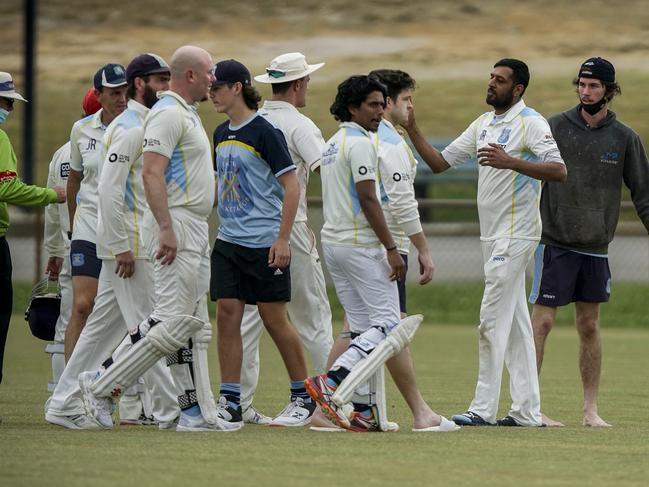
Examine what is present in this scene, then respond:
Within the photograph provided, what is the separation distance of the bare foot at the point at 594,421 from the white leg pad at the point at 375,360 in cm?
154

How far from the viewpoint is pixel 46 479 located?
278 inches

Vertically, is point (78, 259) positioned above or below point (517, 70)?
below

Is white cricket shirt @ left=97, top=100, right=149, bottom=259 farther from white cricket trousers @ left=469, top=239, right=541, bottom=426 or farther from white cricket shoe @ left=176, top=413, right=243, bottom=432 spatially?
white cricket trousers @ left=469, top=239, right=541, bottom=426

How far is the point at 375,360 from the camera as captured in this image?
8.97 metres

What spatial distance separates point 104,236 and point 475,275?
12.7 m

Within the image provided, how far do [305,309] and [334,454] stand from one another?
7.78 ft

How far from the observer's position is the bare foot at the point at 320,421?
31.0ft

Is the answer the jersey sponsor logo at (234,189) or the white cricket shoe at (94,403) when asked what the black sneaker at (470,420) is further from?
the white cricket shoe at (94,403)

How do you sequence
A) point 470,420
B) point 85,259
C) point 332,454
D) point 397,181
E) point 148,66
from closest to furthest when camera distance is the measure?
1. point 332,454
2. point 397,181
3. point 148,66
4. point 470,420
5. point 85,259

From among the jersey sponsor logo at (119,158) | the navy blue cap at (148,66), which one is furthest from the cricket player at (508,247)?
the jersey sponsor logo at (119,158)

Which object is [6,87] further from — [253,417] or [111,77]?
[253,417]

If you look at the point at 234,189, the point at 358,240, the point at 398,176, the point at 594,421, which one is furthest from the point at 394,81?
the point at 594,421

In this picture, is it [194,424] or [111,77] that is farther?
[111,77]

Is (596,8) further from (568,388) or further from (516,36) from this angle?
(568,388)
